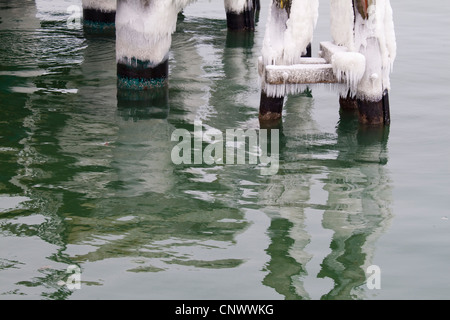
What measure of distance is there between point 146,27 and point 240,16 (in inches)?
212

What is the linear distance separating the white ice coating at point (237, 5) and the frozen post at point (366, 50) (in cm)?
569

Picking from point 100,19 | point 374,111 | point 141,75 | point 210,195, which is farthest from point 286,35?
point 100,19

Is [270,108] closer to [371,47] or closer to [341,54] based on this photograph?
[341,54]

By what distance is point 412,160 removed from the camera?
32.0ft

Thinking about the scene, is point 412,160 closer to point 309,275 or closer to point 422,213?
point 422,213

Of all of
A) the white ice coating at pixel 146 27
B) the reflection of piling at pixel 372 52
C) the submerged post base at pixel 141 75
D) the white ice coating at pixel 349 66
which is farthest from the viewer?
the submerged post base at pixel 141 75

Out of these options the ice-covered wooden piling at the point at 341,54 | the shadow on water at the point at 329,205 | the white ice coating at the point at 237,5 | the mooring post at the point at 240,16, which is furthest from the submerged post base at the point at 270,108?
the mooring post at the point at 240,16

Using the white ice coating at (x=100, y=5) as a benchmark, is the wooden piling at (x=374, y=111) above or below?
below

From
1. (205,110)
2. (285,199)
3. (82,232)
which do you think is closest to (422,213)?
(285,199)

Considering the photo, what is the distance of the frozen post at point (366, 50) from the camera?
991 centimetres

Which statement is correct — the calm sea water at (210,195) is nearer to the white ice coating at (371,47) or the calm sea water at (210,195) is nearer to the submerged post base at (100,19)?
the white ice coating at (371,47)

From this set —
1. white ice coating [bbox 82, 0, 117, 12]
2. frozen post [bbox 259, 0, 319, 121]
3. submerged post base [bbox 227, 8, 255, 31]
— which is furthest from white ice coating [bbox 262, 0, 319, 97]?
white ice coating [bbox 82, 0, 117, 12]

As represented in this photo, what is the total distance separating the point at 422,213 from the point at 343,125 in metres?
2.87

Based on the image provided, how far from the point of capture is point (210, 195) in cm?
859
